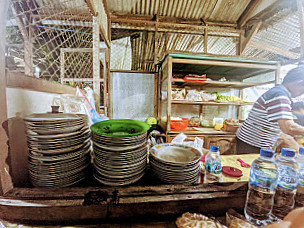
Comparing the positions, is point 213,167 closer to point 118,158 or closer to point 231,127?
point 118,158

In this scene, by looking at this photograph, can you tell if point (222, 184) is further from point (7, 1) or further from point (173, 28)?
point (173, 28)

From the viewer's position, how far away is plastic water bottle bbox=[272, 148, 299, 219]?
A: 0.61m

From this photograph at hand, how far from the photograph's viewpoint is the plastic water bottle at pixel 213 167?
81 cm

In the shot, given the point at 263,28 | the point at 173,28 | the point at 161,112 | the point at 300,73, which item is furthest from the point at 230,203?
the point at 263,28

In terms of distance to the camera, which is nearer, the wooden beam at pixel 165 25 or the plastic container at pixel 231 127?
the plastic container at pixel 231 127

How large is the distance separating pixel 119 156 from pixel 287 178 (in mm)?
828

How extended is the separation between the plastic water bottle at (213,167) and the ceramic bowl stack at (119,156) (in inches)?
17.8

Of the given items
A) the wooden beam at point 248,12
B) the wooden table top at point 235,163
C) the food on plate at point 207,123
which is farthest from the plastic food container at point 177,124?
the wooden beam at point 248,12

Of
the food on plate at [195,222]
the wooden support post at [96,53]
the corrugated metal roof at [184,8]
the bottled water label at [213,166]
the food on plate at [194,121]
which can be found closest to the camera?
the food on plate at [195,222]

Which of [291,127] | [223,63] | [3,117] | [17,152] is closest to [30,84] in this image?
[3,117]

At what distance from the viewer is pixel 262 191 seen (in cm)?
63

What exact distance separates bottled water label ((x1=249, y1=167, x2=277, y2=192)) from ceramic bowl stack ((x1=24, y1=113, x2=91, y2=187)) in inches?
36.4

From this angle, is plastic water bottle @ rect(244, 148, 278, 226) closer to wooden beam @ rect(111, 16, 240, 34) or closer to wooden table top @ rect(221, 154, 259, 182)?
wooden table top @ rect(221, 154, 259, 182)

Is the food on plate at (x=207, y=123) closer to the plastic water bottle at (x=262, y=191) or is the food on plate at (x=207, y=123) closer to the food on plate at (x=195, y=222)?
the plastic water bottle at (x=262, y=191)
